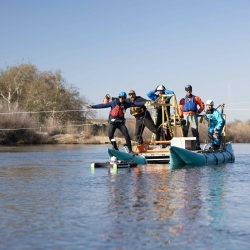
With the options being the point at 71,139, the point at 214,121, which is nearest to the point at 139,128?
the point at 214,121

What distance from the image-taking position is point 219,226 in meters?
8.70

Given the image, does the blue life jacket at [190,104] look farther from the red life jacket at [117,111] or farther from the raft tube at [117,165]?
the raft tube at [117,165]

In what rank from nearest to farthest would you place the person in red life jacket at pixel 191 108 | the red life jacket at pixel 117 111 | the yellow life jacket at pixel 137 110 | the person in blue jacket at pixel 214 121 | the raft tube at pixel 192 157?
1. the raft tube at pixel 192 157
2. the red life jacket at pixel 117 111
3. the yellow life jacket at pixel 137 110
4. the person in red life jacket at pixel 191 108
5. the person in blue jacket at pixel 214 121

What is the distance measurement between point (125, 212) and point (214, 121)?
12597 millimetres

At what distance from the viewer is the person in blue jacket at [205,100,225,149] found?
2167 centimetres

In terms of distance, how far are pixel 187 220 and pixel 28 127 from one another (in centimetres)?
4433

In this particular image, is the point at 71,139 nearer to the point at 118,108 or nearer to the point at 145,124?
the point at 145,124

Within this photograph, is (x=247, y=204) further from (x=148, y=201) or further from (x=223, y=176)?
(x=223, y=176)

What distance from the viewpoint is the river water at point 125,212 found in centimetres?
780

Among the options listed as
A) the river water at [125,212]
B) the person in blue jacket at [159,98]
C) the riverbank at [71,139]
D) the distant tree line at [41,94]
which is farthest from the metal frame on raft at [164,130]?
the distant tree line at [41,94]

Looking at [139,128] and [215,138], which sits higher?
[139,128]

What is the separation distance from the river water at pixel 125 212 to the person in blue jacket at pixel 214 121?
239 inches

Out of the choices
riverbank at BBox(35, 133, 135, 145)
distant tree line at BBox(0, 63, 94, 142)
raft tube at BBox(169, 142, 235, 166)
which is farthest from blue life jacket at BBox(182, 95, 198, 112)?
distant tree line at BBox(0, 63, 94, 142)

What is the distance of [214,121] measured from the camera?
22.0 meters
